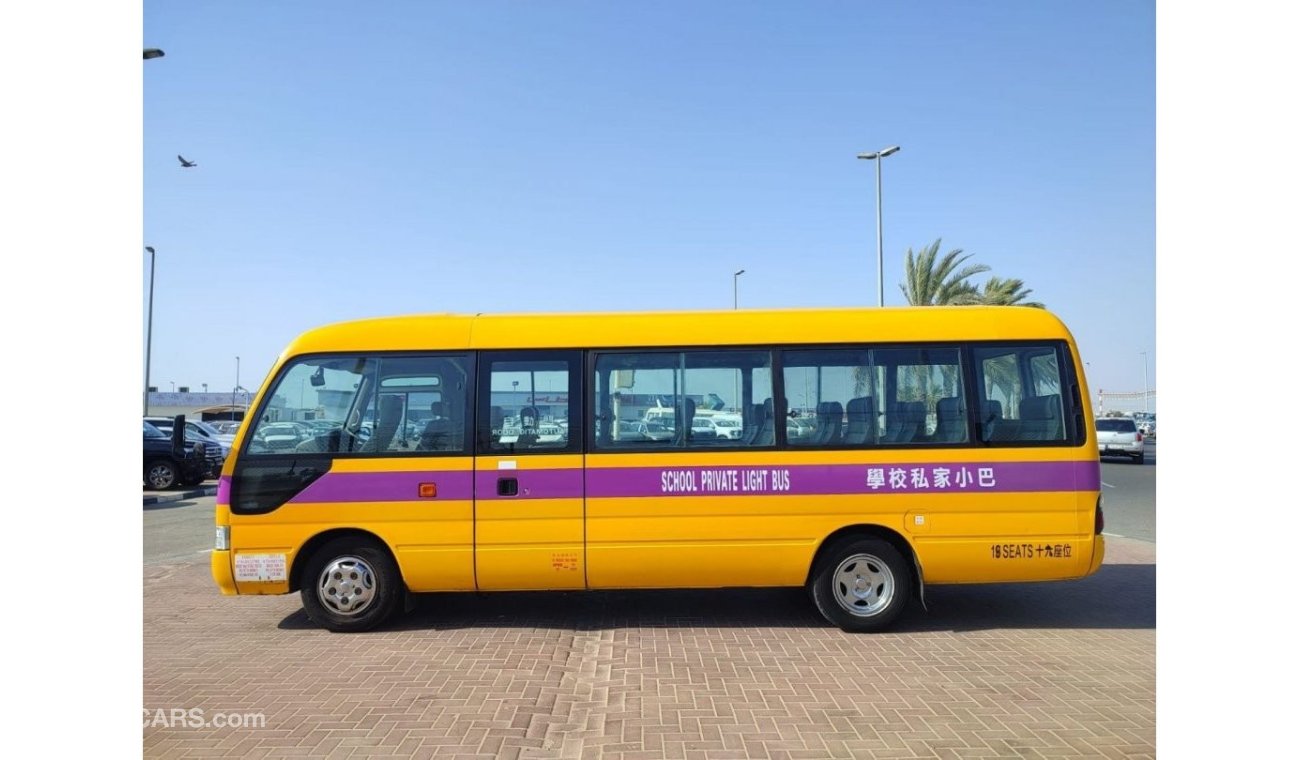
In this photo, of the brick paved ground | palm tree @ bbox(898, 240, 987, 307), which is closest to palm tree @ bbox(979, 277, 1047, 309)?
palm tree @ bbox(898, 240, 987, 307)

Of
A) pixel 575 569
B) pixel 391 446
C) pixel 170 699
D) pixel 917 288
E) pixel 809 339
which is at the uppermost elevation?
pixel 917 288

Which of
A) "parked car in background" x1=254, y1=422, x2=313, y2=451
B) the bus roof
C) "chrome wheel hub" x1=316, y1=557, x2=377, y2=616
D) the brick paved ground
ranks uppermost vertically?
the bus roof

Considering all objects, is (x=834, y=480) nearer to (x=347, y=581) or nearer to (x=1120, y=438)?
(x=347, y=581)

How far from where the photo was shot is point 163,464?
2055 cm

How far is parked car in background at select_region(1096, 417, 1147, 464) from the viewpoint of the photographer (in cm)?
2958

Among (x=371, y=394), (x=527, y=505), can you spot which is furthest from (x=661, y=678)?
(x=371, y=394)

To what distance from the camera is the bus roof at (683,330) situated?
24.0 ft

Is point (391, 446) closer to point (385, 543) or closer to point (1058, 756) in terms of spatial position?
point (385, 543)

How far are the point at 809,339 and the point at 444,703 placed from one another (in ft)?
13.8

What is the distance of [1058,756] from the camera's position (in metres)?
4.57

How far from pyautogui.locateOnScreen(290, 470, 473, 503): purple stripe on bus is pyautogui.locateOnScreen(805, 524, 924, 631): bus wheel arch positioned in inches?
125

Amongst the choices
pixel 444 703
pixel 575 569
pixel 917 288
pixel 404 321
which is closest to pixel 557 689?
pixel 444 703

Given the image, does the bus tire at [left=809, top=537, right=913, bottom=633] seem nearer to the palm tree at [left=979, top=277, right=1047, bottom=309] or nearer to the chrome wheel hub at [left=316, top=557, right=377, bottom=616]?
the chrome wheel hub at [left=316, top=557, right=377, bottom=616]

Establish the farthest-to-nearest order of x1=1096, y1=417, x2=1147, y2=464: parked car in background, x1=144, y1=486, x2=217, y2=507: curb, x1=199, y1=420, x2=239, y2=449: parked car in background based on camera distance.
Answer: x1=1096, y1=417, x2=1147, y2=464: parked car in background < x1=199, y1=420, x2=239, y2=449: parked car in background < x1=144, y1=486, x2=217, y2=507: curb
